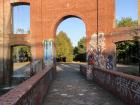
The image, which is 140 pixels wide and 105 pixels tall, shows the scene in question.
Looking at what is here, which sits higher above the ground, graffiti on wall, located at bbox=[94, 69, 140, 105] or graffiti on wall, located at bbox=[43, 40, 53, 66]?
graffiti on wall, located at bbox=[43, 40, 53, 66]

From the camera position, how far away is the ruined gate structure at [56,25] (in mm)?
23328

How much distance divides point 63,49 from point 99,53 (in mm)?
46272

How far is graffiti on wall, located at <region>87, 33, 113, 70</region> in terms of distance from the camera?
76.9 feet

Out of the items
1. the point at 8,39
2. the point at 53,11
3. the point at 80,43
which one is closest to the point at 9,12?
the point at 8,39

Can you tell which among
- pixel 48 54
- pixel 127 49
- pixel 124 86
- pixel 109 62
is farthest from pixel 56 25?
pixel 127 49

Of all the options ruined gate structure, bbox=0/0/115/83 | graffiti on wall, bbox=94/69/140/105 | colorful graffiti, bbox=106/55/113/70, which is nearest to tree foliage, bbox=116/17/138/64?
ruined gate structure, bbox=0/0/115/83

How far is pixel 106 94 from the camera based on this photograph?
12.8 metres

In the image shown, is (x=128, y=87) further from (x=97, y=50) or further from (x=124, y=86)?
(x=97, y=50)

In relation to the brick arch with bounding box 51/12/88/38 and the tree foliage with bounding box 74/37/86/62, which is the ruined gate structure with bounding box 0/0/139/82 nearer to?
the brick arch with bounding box 51/12/88/38

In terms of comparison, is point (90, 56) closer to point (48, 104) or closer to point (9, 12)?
point (9, 12)

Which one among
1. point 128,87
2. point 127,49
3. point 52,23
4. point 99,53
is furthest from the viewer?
point 127,49

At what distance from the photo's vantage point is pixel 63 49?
6988 cm

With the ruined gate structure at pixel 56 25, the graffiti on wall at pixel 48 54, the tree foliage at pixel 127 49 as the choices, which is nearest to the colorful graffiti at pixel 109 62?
the ruined gate structure at pixel 56 25

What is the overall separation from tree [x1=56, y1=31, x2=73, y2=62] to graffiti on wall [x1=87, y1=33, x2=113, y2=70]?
4480 centimetres
